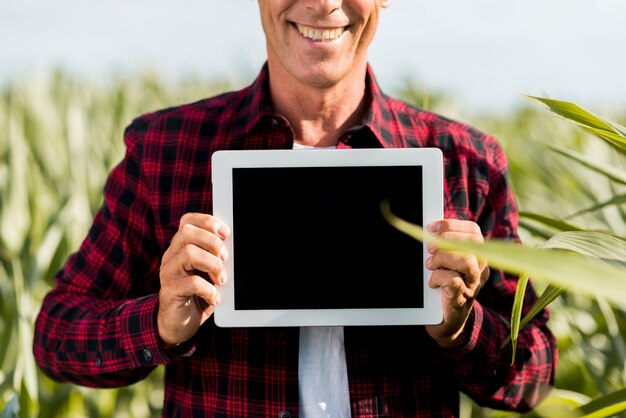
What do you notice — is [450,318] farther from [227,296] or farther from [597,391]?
[597,391]

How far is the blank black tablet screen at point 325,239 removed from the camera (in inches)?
39.1

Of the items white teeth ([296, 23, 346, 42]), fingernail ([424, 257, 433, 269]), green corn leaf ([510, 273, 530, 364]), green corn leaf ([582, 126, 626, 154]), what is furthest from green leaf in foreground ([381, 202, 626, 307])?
white teeth ([296, 23, 346, 42])

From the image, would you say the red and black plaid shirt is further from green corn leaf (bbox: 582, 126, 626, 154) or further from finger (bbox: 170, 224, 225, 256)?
green corn leaf (bbox: 582, 126, 626, 154)

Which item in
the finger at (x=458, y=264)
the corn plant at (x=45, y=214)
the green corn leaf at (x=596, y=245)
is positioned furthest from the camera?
the corn plant at (x=45, y=214)

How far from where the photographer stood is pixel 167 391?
4.08 ft

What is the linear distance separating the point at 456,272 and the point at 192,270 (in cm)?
28

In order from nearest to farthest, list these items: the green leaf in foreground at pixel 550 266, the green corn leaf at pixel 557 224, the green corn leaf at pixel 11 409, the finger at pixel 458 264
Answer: the green leaf in foreground at pixel 550 266
the finger at pixel 458 264
the green corn leaf at pixel 557 224
the green corn leaf at pixel 11 409

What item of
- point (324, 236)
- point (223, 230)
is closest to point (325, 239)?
point (324, 236)

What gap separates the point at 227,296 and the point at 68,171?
1.89 meters

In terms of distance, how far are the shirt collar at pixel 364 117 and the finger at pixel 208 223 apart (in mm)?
260

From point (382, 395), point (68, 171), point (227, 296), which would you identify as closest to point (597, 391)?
point (382, 395)

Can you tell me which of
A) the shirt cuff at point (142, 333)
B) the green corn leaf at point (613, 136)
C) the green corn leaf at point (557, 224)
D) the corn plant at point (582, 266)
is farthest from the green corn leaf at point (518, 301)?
the shirt cuff at point (142, 333)

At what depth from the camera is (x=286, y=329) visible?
1.12m

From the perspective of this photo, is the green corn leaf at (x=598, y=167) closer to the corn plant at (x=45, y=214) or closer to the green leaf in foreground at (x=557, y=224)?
the green leaf in foreground at (x=557, y=224)
